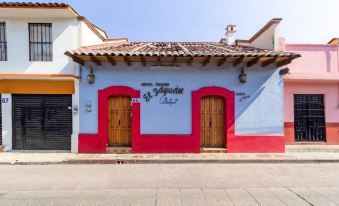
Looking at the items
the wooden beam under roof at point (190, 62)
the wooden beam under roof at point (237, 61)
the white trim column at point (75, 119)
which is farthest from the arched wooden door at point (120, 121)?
the wooden beam under roof at point (237, 61)

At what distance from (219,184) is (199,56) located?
4.98 meters

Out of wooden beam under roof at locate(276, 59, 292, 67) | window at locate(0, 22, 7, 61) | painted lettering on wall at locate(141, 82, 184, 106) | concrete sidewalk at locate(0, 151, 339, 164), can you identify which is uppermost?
window at locate(0, 22, 7, 61)

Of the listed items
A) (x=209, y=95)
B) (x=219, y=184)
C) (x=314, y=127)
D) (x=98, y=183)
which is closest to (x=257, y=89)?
(x=209, y=95)

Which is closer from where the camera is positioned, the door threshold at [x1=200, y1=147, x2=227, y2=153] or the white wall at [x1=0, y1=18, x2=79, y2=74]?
the white wall at [x1=0, y1=18, x2=79, y2=74]

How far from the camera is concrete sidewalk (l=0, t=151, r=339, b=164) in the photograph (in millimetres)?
9148

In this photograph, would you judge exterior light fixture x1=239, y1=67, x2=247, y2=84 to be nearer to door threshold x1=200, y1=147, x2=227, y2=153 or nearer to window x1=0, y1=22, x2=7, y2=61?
door threshold x1=200, y1=147, x2=227, y2=153

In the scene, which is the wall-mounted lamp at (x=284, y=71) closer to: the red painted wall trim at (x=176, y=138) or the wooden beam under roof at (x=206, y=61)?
the red painted wall trim at (x=176, y=138)

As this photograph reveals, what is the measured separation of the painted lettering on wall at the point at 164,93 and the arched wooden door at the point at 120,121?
1006 millimetres

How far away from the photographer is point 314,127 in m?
12.1

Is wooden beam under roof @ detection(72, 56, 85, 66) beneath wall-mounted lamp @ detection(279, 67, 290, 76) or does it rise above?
above

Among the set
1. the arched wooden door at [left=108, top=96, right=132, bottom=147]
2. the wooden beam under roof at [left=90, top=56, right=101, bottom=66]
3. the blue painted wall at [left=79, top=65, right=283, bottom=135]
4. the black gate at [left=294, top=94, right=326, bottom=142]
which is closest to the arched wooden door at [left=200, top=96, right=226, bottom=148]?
the blue painted wall at [left=79, top=65, right=283, bottom=135]

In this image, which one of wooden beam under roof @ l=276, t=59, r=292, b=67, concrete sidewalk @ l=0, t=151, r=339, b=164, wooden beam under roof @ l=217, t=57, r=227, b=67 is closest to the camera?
concrete sidewalk @ l=0, t=151, r=339, b=164

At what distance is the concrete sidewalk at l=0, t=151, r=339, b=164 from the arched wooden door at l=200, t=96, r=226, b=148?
77cm

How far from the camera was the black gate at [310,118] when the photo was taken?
12.0 m
